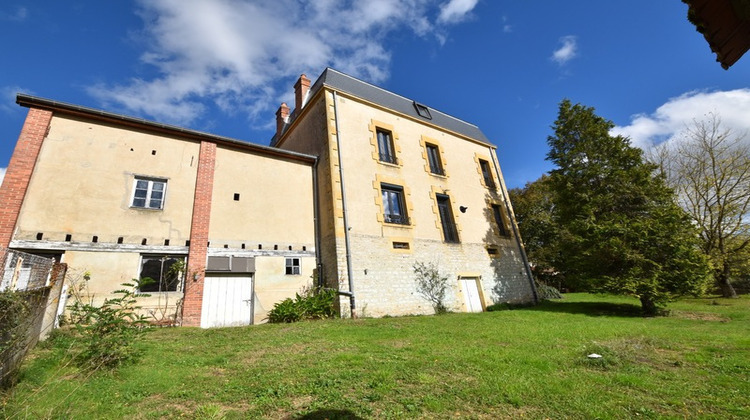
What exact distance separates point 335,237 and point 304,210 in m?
1.98

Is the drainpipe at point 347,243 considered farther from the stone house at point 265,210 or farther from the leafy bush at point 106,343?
the leafy bush at point 106,343

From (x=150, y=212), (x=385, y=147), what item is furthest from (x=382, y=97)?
(x=150, y=212)

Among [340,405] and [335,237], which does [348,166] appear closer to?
[335,237]

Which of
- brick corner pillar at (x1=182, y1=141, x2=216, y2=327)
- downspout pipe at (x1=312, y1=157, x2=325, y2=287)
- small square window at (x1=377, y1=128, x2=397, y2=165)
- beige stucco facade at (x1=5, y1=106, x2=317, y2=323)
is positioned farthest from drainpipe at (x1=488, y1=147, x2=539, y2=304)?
brick corner pillar at (x1=182, y1=141, x2=216, y2=327)

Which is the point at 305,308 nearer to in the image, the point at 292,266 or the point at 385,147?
the point at 292,266

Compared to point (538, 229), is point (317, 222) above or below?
below

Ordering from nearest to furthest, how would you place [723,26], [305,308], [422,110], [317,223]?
[723,26]
[305,308]
[317,223]
[422,110]

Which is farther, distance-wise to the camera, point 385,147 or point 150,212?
point 385,147

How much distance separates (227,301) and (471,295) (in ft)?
29.3

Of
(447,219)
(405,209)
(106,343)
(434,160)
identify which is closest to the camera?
(106,343)

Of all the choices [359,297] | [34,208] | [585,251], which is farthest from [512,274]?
[34,208]

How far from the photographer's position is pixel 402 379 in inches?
154

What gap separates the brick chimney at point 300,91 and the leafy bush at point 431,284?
366 inches

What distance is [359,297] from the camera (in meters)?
9.65
